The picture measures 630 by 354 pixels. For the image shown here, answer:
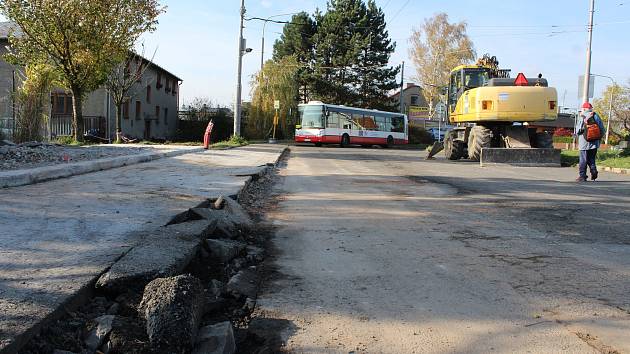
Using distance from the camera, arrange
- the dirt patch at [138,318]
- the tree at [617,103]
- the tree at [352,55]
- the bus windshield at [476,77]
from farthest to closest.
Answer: the tree at [617,103] < the tree at [352,55] < the bus windshield at [476,77] < the dirt patch at [138,318]

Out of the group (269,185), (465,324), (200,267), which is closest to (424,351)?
(465,324)

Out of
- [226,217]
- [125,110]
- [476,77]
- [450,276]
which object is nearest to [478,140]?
[476,77]

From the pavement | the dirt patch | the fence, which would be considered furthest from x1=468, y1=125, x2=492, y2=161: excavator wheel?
the fence

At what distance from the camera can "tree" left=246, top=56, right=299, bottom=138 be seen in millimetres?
44906

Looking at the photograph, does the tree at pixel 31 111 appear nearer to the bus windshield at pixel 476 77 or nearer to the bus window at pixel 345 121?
the bus windshield at pixel 476 77

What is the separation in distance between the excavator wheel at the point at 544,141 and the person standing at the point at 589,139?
222 inches

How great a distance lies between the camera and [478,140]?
711 inches

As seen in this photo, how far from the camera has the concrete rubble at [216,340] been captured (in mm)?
2721

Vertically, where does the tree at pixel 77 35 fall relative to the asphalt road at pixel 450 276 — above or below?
above

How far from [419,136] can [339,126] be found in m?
18.5

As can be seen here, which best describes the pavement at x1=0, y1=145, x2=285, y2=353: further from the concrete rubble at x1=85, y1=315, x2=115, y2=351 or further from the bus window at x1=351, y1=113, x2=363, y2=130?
the bus window at x1=351, y1=113, x2=363, y2=130

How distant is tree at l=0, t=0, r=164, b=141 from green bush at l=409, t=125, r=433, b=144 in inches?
1344

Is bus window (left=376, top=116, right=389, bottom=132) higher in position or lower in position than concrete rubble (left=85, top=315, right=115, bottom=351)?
higher

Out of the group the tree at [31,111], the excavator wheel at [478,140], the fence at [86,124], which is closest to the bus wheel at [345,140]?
the fence at [86,124]
